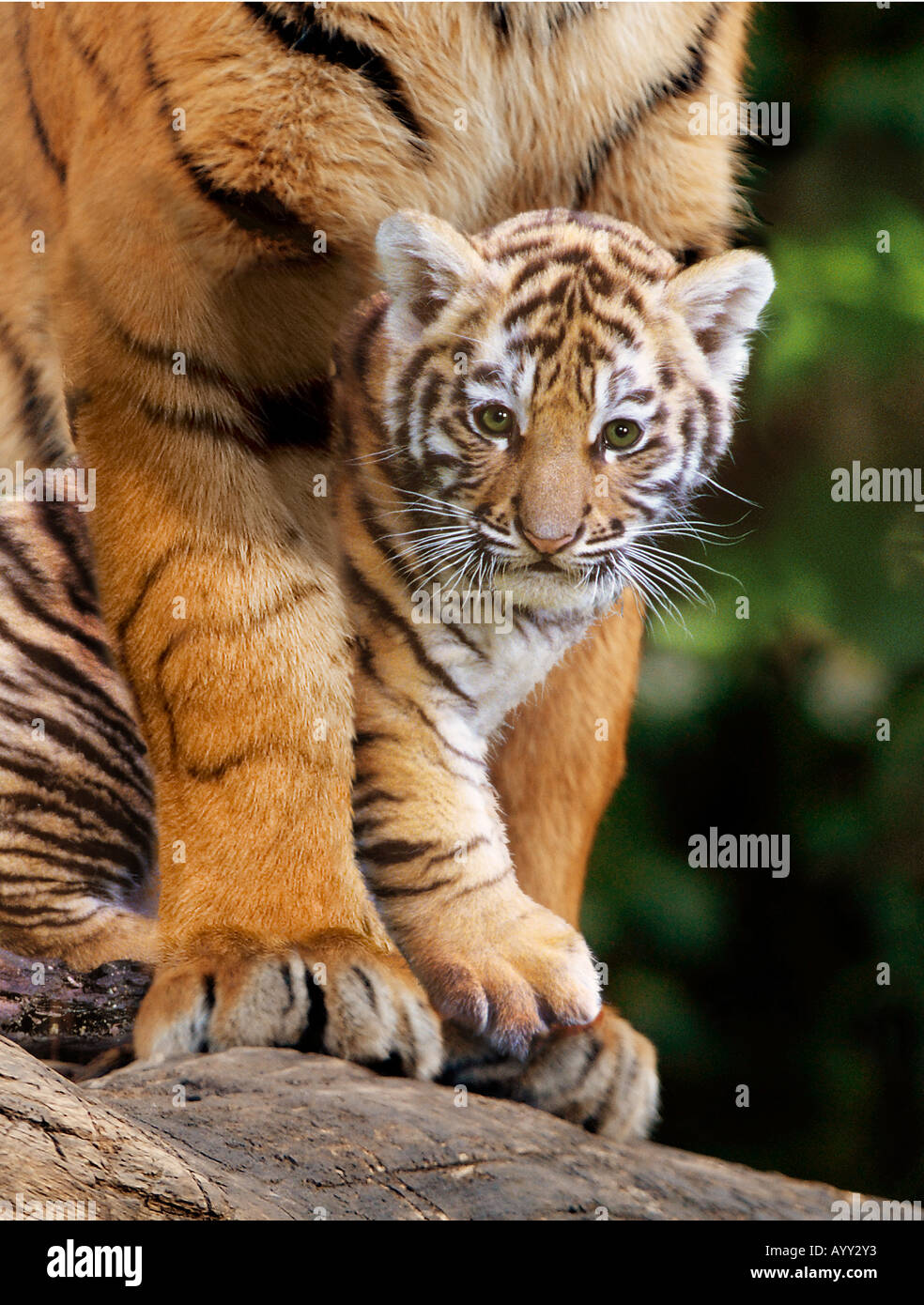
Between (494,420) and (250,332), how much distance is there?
0.31 meters

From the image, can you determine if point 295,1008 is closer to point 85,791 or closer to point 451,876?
point 451,876

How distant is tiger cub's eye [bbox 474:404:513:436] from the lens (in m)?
1.76

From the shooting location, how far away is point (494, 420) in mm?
1768

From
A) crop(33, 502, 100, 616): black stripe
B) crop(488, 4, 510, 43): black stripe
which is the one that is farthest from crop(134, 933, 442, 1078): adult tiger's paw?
crop(488, 4, 510, 43): black stripe

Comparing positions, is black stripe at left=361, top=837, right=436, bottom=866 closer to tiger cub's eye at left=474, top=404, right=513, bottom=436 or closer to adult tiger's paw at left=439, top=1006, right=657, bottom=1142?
adult tiger's paw at left=439, top=1006, right=657, bottom=1142

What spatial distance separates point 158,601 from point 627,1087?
82 cm

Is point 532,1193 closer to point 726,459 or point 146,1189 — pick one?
point 146,1189

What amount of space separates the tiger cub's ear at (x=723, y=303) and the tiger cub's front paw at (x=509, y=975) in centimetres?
71

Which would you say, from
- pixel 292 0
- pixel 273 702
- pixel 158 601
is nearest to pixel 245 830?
pixel 273 702

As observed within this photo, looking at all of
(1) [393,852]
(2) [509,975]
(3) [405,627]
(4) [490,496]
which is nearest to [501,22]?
(4) [490,496]

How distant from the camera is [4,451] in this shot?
1.93 m

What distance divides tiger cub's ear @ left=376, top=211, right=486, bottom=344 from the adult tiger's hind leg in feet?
1.43

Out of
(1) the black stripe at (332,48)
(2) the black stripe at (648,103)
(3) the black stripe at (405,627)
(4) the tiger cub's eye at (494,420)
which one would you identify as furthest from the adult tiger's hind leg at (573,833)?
(1) the black stripe at (332,48)

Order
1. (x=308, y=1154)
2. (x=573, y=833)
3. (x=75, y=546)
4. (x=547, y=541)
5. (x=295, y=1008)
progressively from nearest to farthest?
1. (x=308, y=1154)
2. (x=295, y=1008)
3. (x=547, y=541)
4. (x=75, y=546)
5. (x=573, y=833)
